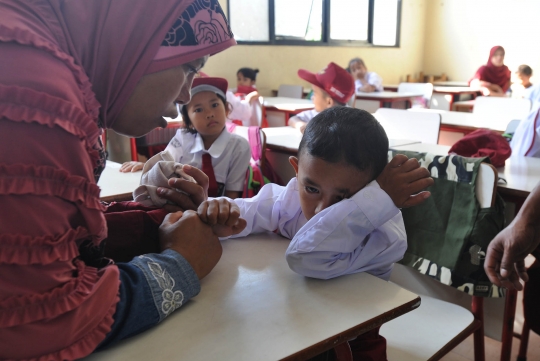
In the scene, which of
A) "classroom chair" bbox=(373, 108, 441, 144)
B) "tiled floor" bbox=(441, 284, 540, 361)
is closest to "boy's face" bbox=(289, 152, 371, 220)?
"tiled floor" bbox=(441, 284, 540, 361)

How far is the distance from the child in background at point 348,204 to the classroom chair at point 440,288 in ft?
0.89

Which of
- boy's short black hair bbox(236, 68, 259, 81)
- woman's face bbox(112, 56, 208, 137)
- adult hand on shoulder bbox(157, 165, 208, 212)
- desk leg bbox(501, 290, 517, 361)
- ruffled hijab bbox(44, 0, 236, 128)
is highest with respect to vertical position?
ruffled hijab bbox(44, 0, 236, 128)

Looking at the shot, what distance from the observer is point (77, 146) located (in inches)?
21.9

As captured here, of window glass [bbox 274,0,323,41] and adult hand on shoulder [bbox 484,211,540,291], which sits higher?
window glass [bbox 274,0,323,41]

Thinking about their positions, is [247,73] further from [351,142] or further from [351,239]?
[351,239]

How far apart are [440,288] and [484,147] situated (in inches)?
31.3

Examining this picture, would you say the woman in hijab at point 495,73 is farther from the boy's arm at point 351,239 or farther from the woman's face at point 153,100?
the woman's face at point 153,100

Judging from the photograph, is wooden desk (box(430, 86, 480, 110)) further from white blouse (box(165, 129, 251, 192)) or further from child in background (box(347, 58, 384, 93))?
white blouse (box(165, 129, 251, 192))

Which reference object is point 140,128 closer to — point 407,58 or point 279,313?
point 279,313

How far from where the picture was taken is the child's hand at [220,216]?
0.88 metres

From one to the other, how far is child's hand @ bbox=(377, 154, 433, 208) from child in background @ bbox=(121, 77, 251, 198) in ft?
4.93

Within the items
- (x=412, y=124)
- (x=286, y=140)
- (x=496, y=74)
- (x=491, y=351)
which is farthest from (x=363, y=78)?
(x=491, y=351)

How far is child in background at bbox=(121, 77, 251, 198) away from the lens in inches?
97.2

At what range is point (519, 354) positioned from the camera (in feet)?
6.23
